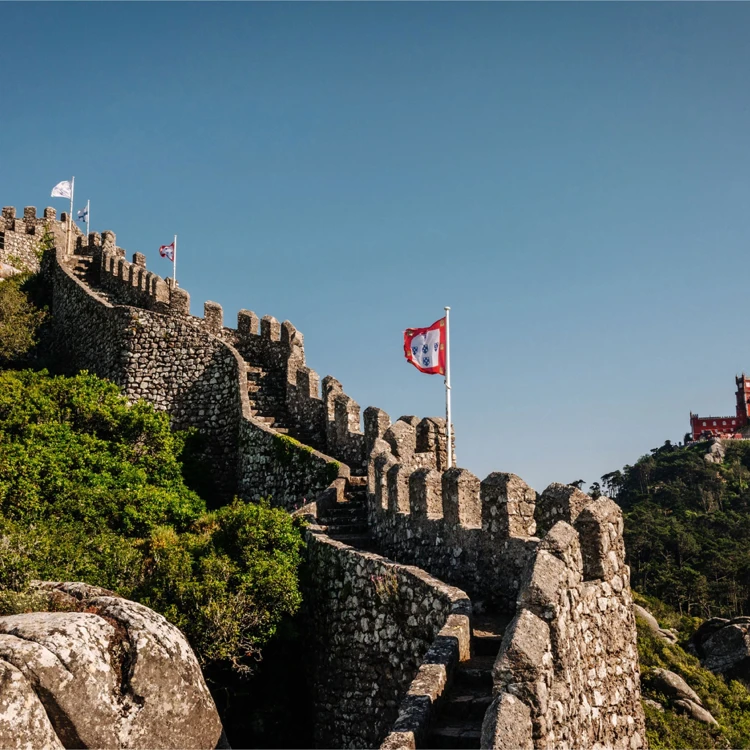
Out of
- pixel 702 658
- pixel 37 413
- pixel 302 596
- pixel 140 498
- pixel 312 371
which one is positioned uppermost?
pixel 312 371

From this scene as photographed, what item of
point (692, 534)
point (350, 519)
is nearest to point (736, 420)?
point (692, 534)

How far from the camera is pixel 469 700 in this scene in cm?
807

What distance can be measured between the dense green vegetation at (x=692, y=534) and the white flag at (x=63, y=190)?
99.3 feet

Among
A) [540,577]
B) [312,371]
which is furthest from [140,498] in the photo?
[540,577]

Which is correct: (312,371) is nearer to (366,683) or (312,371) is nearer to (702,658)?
(366,683)

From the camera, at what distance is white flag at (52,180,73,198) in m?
35.7

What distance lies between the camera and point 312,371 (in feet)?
67.7

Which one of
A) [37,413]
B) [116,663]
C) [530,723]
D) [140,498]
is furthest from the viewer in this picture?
[37,413]

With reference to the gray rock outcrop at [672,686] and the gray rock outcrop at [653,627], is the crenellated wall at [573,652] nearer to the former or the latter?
the gray rock outcrop at [672,686]

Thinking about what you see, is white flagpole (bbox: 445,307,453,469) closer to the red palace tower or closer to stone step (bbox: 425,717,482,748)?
stone step (bbox: 425,717,482,748)

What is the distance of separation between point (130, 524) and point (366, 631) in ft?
20.2

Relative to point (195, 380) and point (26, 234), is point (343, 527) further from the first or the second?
point (26, 234)

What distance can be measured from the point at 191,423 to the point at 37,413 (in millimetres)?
3884

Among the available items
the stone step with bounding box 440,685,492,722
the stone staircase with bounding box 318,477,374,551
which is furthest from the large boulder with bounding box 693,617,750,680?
the stone step with bounding box 440,685,492,722
